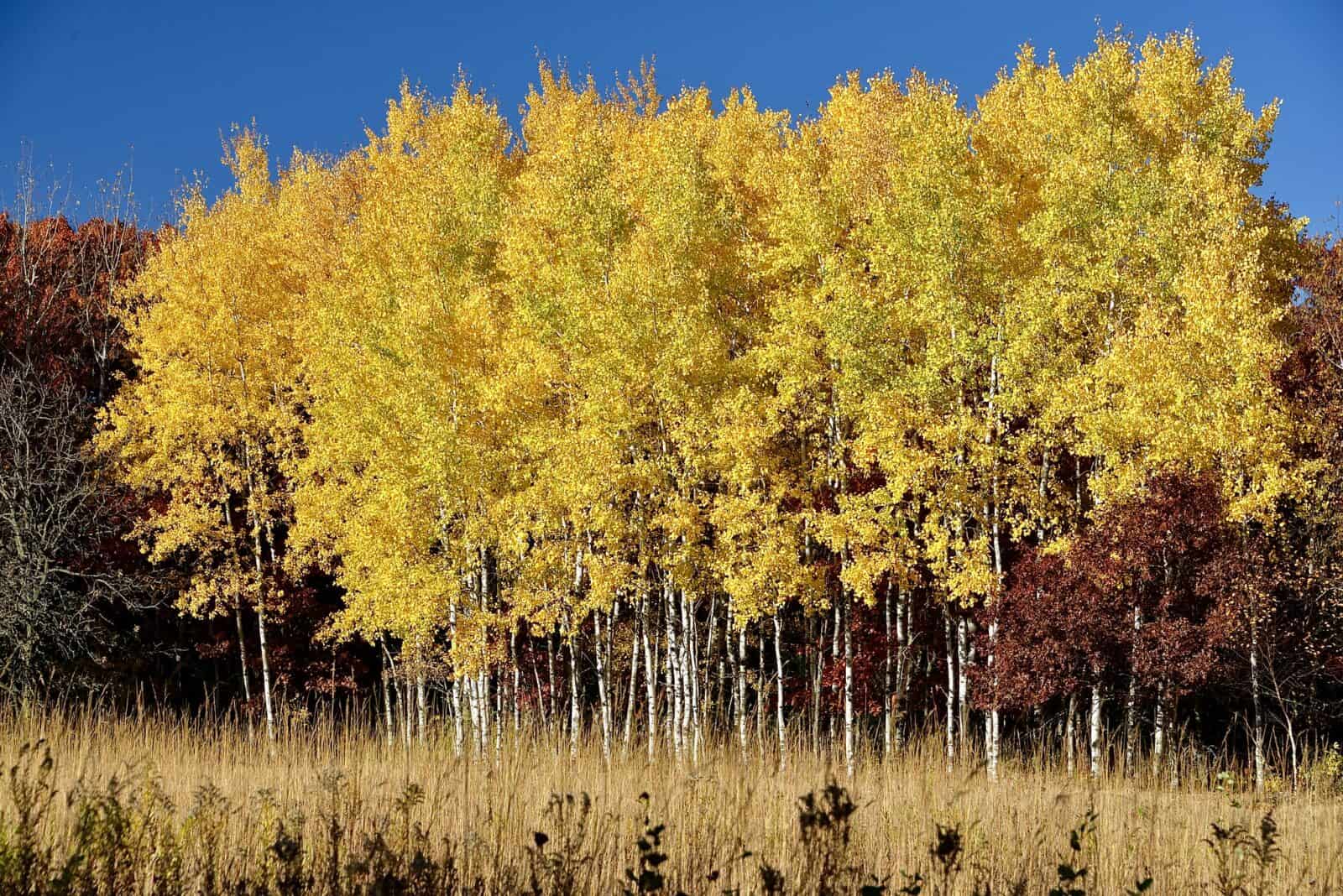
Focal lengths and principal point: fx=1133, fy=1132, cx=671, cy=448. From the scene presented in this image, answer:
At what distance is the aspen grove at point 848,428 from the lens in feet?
55.2

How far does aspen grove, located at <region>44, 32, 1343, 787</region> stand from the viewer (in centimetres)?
1683

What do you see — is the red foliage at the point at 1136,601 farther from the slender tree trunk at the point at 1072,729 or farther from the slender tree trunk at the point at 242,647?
the slender tree trunk at the point at 242,647

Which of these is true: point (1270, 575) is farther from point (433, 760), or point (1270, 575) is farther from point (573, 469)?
point (433, 760)

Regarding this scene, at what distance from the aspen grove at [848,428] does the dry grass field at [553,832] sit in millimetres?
5608

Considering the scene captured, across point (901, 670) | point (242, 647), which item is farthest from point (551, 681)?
point (242, 647)

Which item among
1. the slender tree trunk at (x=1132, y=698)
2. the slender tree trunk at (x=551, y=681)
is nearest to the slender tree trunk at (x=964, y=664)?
the slender tree trunk at (x=1132, y=698)

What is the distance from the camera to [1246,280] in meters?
17.1

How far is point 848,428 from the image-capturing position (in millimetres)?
21281

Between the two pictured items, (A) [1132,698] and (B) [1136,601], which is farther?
(A) [1132,698]

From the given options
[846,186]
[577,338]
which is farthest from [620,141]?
[577,338]

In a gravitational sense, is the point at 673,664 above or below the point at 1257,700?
above

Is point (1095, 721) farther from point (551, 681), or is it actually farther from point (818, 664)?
point (551, 681)

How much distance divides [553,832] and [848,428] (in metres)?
15.3

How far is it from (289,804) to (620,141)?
2493cm
